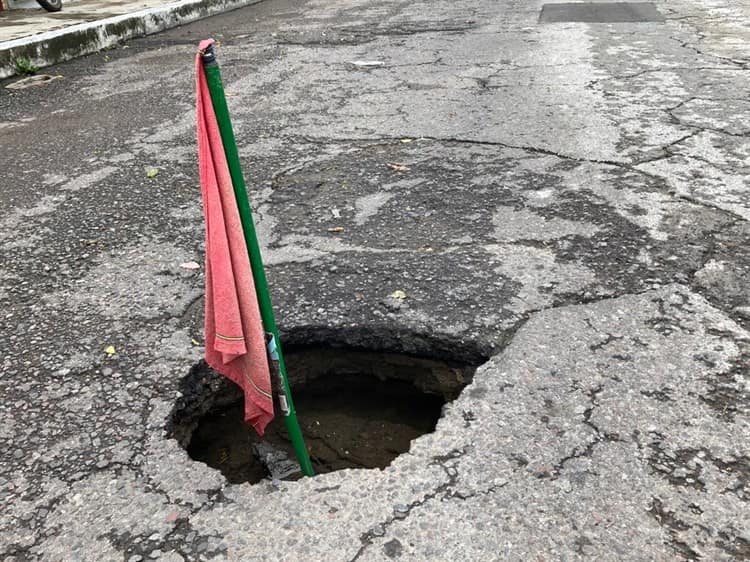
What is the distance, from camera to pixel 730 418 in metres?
2.02

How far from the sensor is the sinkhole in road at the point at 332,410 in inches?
91.6

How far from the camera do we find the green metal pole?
1617 mm

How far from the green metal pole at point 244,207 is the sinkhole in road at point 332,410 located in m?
0.18

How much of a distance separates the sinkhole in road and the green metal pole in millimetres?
181

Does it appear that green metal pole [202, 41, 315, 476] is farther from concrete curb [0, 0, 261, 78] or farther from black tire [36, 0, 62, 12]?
black tire [36, 0, 62, 12]

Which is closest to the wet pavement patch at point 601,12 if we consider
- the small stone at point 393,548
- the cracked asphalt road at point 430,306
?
the cracked asphalt road at point 430,306

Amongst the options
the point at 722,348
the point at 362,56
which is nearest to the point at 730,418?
the point at 722,348

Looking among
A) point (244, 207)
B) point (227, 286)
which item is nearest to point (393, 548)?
point (227, 286)

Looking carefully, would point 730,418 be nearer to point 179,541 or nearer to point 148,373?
point 179,541

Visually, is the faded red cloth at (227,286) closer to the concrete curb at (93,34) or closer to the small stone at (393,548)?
the small stone at (393,548)

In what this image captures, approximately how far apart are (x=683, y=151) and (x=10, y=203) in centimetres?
399

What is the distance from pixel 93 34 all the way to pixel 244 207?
7.70 m

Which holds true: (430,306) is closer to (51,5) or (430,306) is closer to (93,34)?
(93,34)

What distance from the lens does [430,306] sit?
2.65 m
